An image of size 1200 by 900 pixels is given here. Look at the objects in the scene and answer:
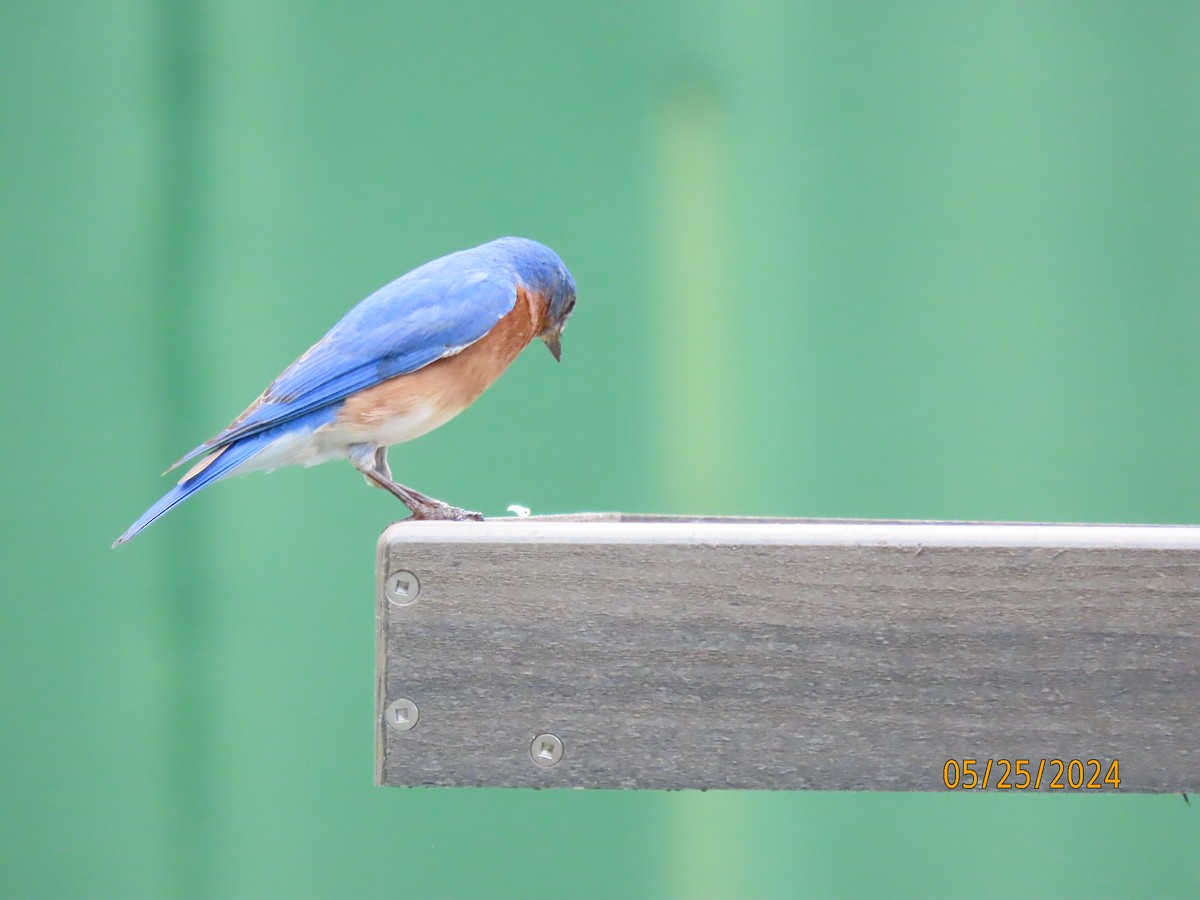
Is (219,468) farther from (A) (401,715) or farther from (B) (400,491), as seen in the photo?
(A) (401,715)

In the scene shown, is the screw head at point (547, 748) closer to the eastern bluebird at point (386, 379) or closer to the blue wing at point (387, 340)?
the eastern bluebird at point (386, 379)

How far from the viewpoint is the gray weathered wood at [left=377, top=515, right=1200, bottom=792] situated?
1.33m

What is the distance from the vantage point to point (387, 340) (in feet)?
7.86

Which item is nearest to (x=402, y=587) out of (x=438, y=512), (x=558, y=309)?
(x=438, y=512)

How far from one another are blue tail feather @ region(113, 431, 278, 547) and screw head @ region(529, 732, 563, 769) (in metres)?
1.04

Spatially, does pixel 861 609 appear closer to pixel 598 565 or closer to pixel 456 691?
pixel 598 565

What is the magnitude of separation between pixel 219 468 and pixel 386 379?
1.16 feet

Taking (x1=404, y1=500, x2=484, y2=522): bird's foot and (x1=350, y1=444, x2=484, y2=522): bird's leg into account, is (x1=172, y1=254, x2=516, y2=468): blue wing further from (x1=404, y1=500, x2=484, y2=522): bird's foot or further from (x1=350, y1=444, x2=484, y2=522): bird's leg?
(x1=404, y1=500, x2=484, y2=522): bird's foot

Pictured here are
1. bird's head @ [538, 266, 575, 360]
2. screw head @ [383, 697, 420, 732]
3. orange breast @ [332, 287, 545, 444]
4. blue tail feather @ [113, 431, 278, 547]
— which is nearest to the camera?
screw head @ [383, 697, 420, 732]

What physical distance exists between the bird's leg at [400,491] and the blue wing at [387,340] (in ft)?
0.44

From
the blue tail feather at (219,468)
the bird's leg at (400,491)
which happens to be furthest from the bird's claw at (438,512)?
the blue tail feather at (219,468)

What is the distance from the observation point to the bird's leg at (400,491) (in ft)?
7.37

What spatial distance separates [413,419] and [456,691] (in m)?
1.10

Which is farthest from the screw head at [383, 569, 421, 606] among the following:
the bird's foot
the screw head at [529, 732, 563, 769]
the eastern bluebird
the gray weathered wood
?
the eastern bluebird
